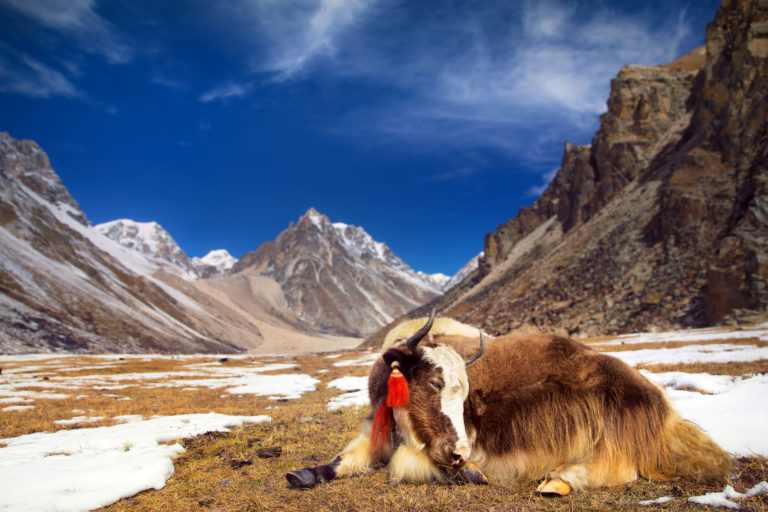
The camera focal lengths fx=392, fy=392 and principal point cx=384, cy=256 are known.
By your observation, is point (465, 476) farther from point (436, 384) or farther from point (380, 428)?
point (380, 428)

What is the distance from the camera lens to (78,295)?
80500 millimetres

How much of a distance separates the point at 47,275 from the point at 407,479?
10030cm

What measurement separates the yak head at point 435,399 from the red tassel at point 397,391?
11 cm

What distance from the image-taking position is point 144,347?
80.2 meters

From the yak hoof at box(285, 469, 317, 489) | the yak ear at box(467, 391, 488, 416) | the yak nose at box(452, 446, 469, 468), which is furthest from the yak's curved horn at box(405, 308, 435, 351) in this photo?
the yak hoof at box(285, 469, 317, 489)

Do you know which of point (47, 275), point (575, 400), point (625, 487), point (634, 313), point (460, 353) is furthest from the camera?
point (47, 275)

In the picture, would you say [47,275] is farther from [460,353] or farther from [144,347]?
[460,353]

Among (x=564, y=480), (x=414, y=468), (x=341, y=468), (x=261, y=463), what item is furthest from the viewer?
(x=261, y=463)

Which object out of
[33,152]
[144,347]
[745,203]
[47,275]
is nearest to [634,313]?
[745,203]

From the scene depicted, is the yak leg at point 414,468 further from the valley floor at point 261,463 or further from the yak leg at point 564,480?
the yak leg at point 564,480

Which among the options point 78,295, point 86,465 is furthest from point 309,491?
point 78,295

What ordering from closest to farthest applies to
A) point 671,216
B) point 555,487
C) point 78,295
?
point 555,487, point 671,216, point 78,295

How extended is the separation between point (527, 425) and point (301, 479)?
300 centimetres

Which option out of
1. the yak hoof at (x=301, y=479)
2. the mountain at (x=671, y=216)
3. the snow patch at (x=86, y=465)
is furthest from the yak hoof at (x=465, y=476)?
the mountain at (x=671, y=216)
